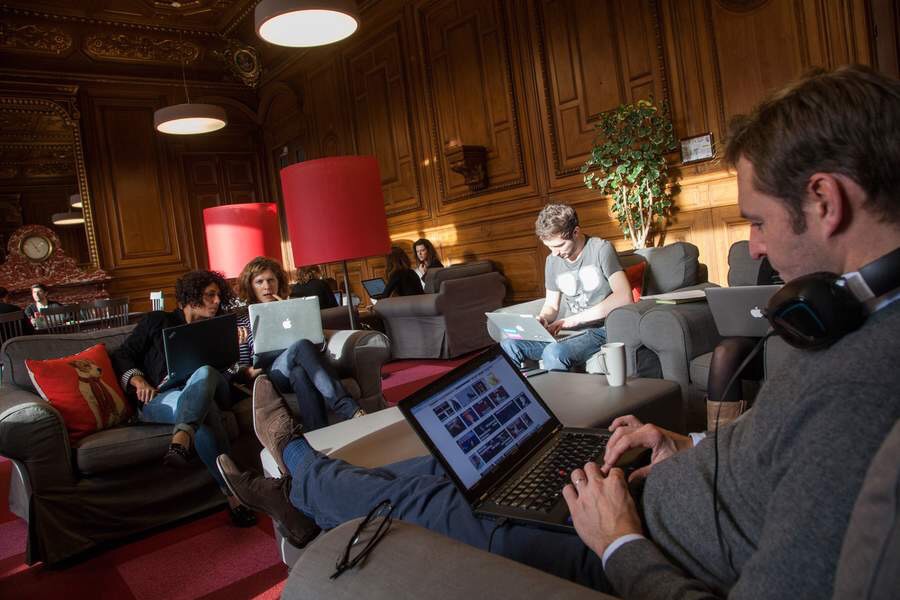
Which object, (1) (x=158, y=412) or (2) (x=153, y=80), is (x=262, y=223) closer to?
(1) (x=158, y=412)

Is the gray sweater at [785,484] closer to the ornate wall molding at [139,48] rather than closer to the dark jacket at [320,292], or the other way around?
the dark jacket at [320,292]

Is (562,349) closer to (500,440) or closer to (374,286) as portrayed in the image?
(500,440)

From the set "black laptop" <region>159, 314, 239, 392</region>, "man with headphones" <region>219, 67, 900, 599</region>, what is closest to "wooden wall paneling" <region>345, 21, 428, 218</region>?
"black laptop" <region>159, 314, 239, 392</region>

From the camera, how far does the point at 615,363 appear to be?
2.07 metres

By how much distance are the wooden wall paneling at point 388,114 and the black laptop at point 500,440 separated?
533cm

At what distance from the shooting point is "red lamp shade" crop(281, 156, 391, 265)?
109 inches

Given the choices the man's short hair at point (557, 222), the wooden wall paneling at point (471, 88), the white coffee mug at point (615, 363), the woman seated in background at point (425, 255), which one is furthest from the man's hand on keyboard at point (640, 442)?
the woman seated in background at point (425, 255)

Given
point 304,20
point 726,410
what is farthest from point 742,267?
point 304,20

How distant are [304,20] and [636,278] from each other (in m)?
2.69

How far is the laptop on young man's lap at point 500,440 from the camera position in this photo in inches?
46.1

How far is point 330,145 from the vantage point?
7.77 metres

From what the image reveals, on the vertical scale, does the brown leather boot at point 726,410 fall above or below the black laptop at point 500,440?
below

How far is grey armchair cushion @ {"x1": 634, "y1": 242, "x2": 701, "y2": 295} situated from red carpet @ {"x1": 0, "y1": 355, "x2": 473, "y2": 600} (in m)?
2.21

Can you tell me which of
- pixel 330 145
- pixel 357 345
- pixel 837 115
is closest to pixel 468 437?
pixel 837 115
